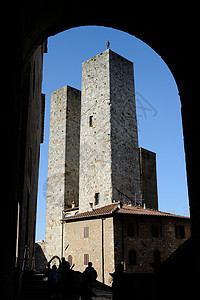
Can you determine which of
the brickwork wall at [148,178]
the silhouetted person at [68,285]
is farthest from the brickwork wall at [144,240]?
the silhouetted person at [68,285]

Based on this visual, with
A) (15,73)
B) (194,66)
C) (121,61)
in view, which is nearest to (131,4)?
(194,66)

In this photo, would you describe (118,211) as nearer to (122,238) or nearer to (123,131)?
(122,238)

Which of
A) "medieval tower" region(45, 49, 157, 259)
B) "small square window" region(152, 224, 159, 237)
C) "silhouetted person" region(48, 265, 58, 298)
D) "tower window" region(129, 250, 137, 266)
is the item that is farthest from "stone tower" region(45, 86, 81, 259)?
"silhouetted person" region(48, 265, 58, 298)

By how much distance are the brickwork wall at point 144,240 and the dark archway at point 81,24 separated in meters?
13.9

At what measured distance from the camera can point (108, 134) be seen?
67.8 ft

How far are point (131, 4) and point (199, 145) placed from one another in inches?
87.3

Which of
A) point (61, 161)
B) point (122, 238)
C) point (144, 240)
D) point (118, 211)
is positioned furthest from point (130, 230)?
point (61, 161)

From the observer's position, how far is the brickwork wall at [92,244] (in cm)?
1703

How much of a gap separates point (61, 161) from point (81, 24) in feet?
71.5

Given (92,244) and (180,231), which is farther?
(180,231)

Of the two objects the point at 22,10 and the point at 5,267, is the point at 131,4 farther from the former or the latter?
the point at 5,267

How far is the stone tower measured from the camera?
965 inches

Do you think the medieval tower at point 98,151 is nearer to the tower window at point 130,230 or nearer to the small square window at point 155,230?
the tower window at point 130,230

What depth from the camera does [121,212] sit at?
56.4 feet
